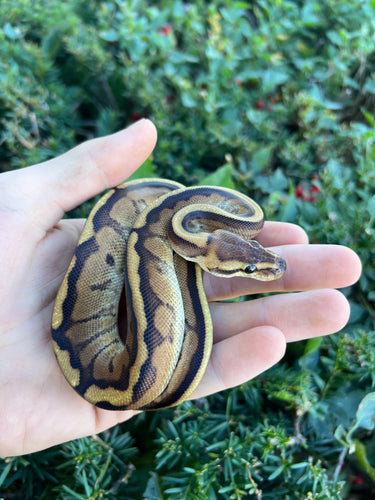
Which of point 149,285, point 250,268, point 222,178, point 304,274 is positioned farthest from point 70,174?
point 304,274

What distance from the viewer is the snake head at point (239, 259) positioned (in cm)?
321

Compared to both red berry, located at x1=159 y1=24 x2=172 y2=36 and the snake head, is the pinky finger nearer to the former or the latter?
the snake head

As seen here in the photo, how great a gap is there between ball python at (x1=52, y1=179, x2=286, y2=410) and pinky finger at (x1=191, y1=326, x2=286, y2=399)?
0.14 meters

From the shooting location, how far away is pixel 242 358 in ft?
9.59

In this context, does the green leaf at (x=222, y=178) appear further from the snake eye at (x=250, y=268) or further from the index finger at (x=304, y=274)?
the snake eye at (x=250, y=268)

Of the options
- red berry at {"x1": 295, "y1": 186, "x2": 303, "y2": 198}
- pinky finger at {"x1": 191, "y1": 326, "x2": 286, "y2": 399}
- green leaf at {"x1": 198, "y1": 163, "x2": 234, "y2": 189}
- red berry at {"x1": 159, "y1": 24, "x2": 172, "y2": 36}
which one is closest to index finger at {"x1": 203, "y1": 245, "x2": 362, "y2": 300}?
pinky finger at {"x1": 191, "y1": 326, "x2": 286, "y2": 399}

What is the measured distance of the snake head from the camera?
321 cm

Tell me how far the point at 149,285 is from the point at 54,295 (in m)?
0.89

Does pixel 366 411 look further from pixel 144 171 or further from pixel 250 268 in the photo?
pixel 144 171

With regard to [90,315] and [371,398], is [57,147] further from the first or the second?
[371,398]

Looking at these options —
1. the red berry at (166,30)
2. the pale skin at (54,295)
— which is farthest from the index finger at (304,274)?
the red berry at (166,30)

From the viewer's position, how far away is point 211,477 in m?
2.66

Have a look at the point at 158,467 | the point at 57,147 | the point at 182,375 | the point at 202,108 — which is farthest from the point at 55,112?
the point at 158,467

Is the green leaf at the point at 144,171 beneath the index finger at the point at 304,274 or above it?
above
